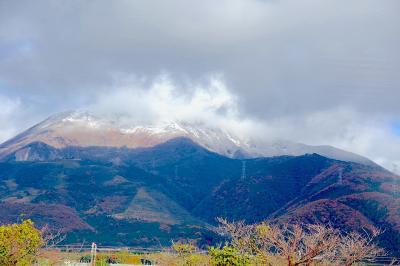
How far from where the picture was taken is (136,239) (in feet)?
525

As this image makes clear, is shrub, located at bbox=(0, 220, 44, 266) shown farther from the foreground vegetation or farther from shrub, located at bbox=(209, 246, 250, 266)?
shrub, located at bbox=(209, 246, 250, 266)

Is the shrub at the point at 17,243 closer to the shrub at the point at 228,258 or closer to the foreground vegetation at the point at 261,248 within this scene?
the foreground vegetation at the point at 261,248

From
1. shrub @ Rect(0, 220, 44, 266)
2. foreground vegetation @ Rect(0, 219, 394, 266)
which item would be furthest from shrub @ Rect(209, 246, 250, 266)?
shrub @ Rect(0, 220, 44, 266)

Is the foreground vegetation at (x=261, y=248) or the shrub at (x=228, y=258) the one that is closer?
the foreground vegetation at (x=261, y=248)

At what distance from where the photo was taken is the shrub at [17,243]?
3625 cm

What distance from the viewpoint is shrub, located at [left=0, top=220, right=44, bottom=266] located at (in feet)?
119

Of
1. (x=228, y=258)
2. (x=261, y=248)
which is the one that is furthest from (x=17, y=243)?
(x=261, y=248)

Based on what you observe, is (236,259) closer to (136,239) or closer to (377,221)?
(377,221)

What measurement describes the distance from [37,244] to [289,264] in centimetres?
2082

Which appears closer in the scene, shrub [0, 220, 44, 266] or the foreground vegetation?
the foreground vegetation

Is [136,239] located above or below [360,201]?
below

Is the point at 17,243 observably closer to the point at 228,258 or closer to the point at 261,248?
the point at 228,258

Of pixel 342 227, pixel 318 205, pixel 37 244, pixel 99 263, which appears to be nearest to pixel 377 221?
pixel 342 227

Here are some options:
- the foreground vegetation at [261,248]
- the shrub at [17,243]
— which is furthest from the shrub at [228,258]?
the shrub at [17,243]
